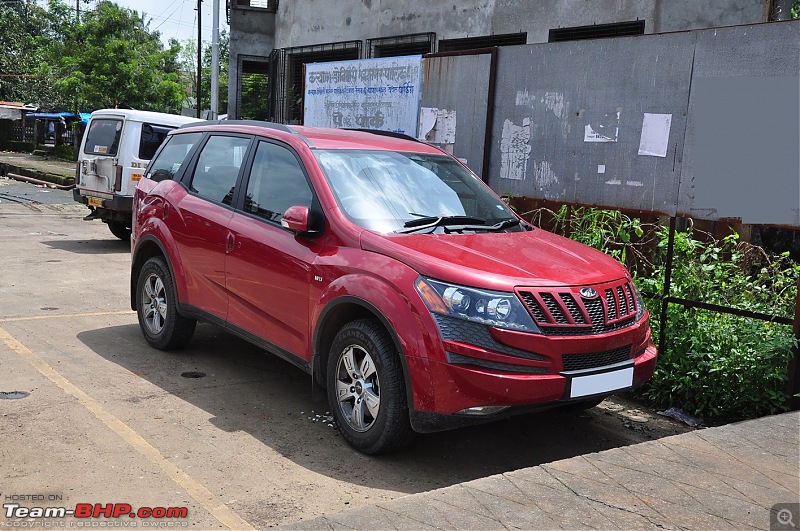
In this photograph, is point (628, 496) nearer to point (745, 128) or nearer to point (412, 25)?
point (745, 128)

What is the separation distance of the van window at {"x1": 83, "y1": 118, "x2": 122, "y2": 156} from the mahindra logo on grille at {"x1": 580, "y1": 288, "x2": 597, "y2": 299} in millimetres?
9991

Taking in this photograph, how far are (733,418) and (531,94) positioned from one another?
11.5 ft

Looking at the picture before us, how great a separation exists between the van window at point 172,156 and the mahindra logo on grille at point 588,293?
11.8ft

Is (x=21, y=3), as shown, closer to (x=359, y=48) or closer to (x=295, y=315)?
(x=359, y=48)

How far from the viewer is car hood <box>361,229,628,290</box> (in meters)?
4.22

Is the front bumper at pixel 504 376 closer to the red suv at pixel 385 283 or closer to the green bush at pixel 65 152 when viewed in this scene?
the red suv at pixel 385 283

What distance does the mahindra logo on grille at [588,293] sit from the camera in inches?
172

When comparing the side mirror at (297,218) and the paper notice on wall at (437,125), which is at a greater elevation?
the paper notice on wall at (437,125)

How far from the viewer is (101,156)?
1270cm

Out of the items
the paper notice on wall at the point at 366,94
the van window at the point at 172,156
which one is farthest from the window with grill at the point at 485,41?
the van window at the point at 172,156

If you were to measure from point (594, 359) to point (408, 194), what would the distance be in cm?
164

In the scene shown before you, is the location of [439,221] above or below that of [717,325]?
above

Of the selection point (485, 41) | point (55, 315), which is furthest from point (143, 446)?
point (485, 41)

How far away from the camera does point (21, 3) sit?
5522 cm
